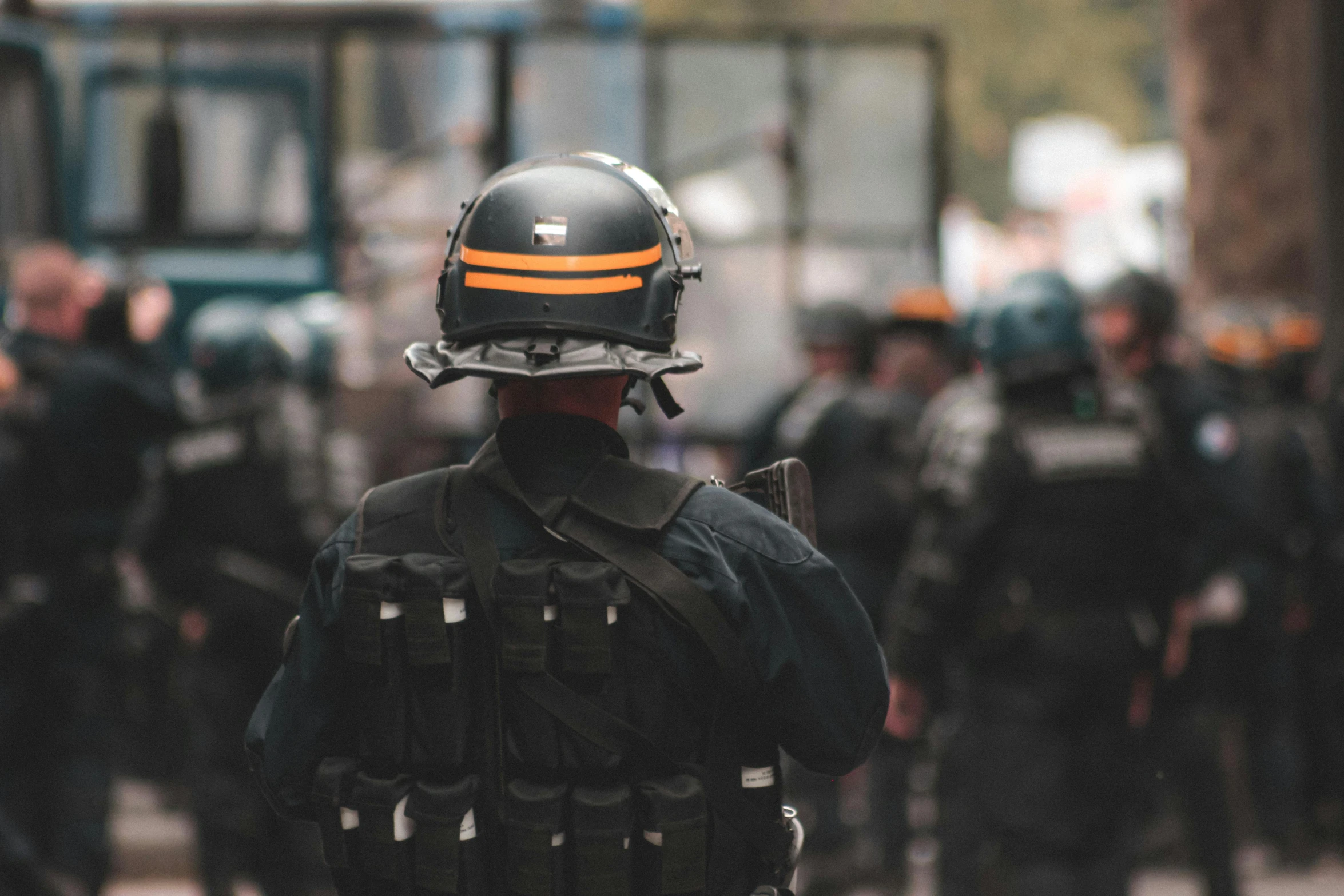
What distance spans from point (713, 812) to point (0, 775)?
4.35m

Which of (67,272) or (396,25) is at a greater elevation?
(396,25)

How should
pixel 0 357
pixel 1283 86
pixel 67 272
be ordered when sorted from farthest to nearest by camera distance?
pixel 1283 86 < pixel 67 272 < pixel 0 357

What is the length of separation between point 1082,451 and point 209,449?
9.21 feet

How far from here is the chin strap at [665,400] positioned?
8.47 feet

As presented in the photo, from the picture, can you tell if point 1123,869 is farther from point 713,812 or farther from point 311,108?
point 311,108

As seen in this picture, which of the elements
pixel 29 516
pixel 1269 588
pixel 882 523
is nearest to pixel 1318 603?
pixel 1269 588

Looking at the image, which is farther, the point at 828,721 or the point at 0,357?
the point at 0,357

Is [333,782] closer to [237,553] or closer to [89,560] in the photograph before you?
[237,553]

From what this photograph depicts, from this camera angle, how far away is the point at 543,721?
8.02 feet

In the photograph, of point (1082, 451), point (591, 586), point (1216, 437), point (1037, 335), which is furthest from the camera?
point (1216, 437)

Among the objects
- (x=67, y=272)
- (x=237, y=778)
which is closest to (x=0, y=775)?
(x=237, y=778)

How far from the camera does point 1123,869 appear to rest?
5137 mm

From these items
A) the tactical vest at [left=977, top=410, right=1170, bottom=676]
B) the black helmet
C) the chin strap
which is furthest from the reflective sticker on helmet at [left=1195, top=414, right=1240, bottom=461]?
the black helmet

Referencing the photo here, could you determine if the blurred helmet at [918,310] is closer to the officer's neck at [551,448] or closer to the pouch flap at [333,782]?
Answer: the officer's neck at [551,448]
